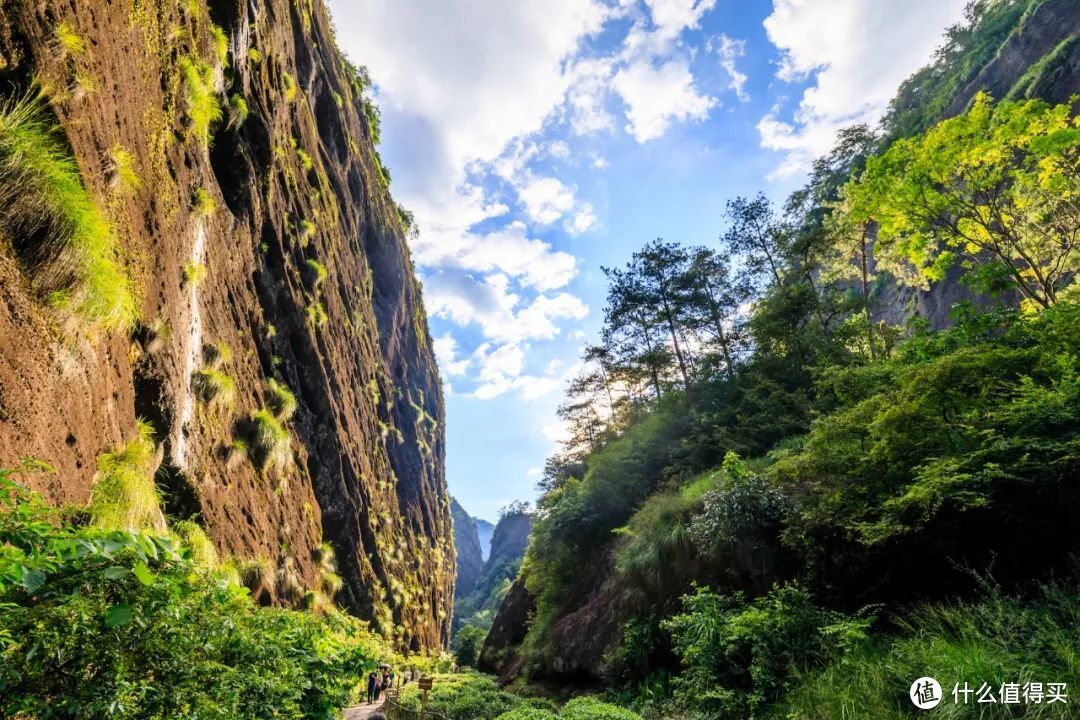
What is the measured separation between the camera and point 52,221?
4.82 metres

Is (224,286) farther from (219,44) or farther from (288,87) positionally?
(288,87)

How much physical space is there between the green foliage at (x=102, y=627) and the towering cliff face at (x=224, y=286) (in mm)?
3243

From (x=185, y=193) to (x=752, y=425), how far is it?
17.1 meters

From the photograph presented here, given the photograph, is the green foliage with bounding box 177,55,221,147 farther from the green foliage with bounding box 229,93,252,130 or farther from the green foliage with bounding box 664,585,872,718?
the green foliage with bounding box 664,585,872,718

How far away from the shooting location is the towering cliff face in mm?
5355

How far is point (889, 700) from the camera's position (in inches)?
184

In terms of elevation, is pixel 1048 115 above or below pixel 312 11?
below

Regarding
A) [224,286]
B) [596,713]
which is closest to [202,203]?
[224,286]

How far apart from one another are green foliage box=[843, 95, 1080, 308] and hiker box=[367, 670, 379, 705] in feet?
73.6

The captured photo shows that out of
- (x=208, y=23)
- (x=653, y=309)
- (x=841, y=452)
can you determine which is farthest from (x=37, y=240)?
(x=653, y=309)

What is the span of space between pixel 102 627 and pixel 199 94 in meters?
Answer: 11.3

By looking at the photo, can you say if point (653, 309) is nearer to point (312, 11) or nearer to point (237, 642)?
point (312, 11)

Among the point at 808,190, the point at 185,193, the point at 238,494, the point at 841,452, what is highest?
the point at 808,190

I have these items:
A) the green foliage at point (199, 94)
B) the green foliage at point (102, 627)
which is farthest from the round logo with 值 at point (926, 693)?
the green foliage at point (199, 94)
